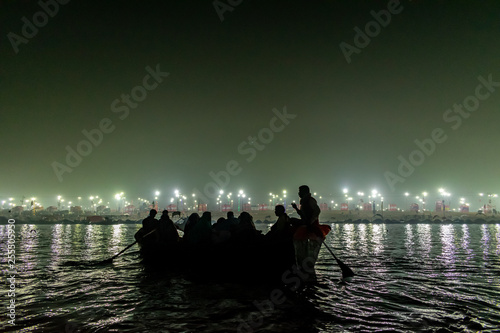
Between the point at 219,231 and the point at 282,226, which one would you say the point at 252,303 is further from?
the point at 219,231

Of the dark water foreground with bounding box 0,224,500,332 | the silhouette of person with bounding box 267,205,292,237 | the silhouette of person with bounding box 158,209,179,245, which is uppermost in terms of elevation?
the silhouette of person with bounding box 267,205,292,237

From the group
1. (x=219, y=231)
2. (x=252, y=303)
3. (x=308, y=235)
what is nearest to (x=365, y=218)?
(x=219, y=231)

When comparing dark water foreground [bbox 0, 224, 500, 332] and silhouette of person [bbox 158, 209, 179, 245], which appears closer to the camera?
dark water foreground [bbox 0, 224, 500, 332]

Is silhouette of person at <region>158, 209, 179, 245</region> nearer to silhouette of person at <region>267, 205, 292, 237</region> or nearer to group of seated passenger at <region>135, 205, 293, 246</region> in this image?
group of seated passenger at <region>135, 205, 293, 246</region>

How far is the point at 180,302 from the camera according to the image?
7.94 metres

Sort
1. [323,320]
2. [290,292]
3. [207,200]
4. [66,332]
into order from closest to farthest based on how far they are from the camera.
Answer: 1. [66,332]
2. [323,320]
3. [290,292]
4. [207,200]

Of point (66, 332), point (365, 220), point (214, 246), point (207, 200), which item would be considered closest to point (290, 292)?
point (214, 246)

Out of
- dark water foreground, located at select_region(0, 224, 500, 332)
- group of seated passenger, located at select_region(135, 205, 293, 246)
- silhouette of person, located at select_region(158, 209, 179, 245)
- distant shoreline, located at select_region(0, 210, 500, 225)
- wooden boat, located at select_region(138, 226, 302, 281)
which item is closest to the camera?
dark water foreground, located at select_region(0, 224, 500, 332)

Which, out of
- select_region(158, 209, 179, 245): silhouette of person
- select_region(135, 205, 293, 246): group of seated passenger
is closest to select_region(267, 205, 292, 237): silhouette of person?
select_region(135, 205, 293, 246): group of seated passenger

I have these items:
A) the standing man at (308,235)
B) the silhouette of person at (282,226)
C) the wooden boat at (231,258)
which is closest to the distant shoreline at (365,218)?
the wooden boat at (231,258)

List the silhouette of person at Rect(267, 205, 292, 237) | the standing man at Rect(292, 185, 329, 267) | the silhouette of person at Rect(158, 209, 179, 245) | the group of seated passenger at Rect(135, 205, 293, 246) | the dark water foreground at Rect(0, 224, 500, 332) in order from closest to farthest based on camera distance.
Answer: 1. the dark water foreground at Rect(0, 224, 500, 332)
2. the standing man at Rect(292, 185, 329, 267)
3. the silhouette of person at Rect(267, 205, 292, 237)
4. the group of seated passenger at Rect(135, 205, 293, 246)
5. the silhouette of person at Rect(158, 209, 179, 245)

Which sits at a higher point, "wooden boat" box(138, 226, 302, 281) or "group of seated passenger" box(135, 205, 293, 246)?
"group of seated passenger" box(135, 205, 293, 246)

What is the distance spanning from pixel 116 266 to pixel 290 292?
9.71m

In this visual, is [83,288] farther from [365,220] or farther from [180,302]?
[365,220]
